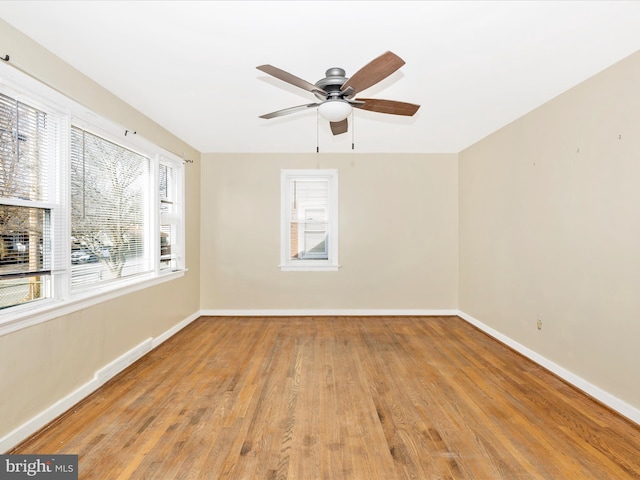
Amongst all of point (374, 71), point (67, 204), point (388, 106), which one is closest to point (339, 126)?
point (388, 106)

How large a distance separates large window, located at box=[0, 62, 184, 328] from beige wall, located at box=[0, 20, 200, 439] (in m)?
0.13

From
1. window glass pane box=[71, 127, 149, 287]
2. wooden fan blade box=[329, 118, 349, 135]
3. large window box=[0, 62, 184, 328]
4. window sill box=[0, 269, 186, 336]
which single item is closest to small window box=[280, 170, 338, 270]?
large window box=[0, 62, 184, 328]

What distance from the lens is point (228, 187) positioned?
4.72 m

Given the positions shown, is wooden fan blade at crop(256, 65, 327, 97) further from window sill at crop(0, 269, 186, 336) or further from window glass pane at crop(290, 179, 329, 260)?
window glass pane at crop(290, 179, 329, 260)

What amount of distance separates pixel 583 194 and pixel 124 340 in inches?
169

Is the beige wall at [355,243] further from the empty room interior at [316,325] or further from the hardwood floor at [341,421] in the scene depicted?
the hardwood floor at [341,421]

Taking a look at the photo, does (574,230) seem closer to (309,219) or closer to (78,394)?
(309,219)

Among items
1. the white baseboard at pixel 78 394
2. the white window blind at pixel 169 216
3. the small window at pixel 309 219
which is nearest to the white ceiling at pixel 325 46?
the white window blind at pixel 169 216

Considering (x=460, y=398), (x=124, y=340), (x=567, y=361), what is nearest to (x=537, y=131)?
(x=567, y=361)

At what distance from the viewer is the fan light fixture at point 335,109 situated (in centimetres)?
195

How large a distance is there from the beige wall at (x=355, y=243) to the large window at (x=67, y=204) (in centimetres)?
127

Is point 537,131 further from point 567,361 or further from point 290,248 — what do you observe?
point 290,248

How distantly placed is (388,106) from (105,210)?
2.62 m

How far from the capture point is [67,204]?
7.36 feet
